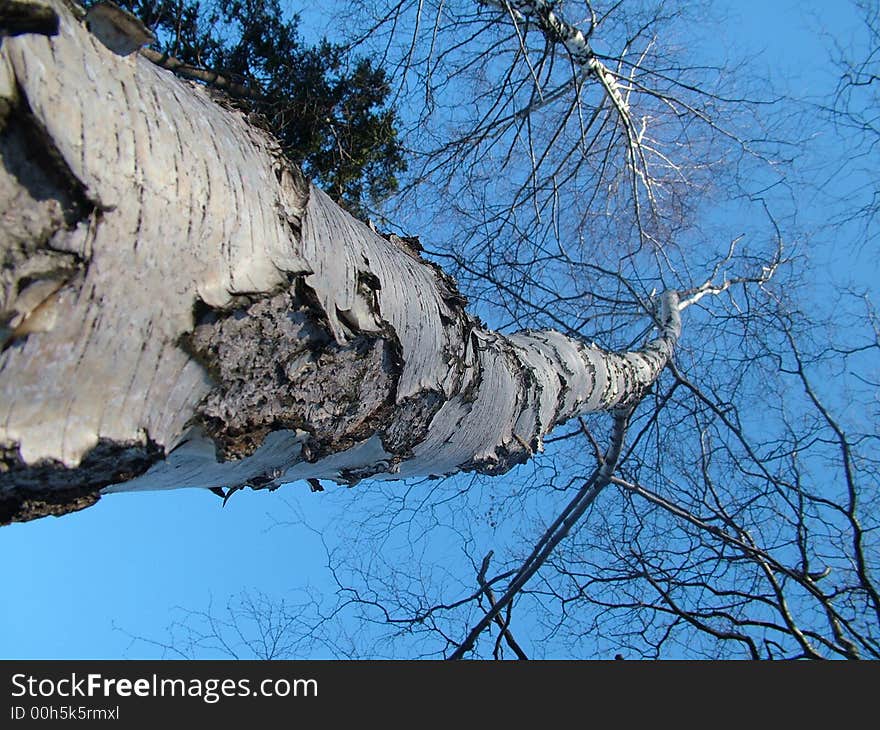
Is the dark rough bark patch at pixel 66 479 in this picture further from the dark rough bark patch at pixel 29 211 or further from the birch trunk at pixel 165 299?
the dark rough bark patch at pixel 29 211

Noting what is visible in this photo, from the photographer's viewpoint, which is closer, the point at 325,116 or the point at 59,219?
the point at 59,219

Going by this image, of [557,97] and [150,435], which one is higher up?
[557,97]

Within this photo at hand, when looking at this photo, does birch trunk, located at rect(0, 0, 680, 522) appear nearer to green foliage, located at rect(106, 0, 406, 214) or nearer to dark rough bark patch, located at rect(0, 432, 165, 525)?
dark rough bark patch, located at rect(0, 432, 165, 525)

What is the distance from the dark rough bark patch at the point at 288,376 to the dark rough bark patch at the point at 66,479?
81 millimetres

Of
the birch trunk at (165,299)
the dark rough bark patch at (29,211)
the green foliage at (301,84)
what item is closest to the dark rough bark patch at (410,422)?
the birch trunk at (165,299)

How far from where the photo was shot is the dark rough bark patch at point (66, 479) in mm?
545

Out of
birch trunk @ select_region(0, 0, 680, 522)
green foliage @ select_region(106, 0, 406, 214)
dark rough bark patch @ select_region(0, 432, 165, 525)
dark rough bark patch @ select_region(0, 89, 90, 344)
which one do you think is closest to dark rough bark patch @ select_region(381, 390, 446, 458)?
birch trunk @ select_region(0, 0, 680, 522)

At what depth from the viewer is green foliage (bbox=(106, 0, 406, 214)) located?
11.6ft

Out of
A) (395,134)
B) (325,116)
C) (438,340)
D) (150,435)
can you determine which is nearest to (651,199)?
(395,134)

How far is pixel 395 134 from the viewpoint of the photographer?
3795 millimetres

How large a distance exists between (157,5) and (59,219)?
3.61 metres

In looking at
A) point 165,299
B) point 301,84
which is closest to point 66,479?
point 165,299

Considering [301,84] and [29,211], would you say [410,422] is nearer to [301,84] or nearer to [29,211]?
[29,211]

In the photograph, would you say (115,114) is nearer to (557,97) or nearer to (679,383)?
(679,383)
